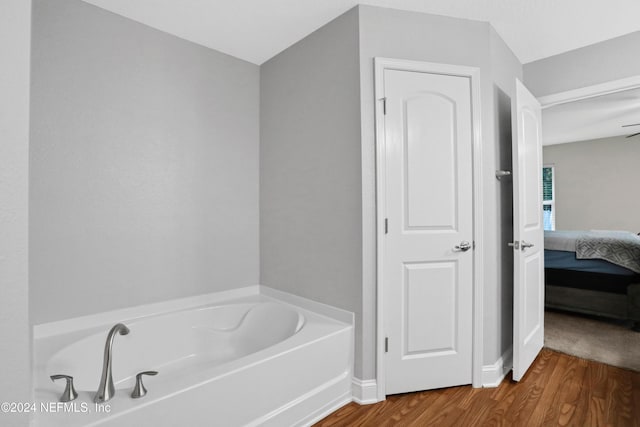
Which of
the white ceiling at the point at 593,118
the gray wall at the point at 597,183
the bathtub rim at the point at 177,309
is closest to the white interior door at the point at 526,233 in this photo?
the bathtub rim at the point at 177,309

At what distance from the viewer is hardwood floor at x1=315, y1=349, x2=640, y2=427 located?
5.83ft

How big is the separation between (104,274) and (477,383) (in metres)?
2.49

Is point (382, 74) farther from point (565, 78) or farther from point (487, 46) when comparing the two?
point (565, 78)

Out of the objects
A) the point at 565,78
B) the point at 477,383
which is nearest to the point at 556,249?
the point at 565,78

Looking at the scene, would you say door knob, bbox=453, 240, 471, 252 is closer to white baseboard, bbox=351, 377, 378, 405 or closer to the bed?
white baseboard, bbox=351, 377, 378, 405

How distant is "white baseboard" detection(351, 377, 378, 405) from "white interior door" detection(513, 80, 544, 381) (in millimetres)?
981

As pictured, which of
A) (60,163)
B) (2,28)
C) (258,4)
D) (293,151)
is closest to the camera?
(2,28)

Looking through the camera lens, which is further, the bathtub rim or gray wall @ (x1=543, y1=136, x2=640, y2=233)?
gray wall @ (x1=543, y1=136, x2=640, y2=233)

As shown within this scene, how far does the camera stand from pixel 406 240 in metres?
2.02

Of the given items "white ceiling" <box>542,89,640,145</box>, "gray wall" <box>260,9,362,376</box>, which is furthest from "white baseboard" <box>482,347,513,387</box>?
"white ceiling" <box>542,89,640,145</box>

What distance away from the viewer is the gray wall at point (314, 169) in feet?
6.71

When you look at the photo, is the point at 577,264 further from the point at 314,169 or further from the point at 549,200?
the point at 549,200

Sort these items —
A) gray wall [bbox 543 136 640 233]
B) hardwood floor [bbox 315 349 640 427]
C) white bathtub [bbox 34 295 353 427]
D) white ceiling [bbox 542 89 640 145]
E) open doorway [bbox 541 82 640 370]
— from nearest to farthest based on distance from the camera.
→ white bathtub [bbox 34 295 353 427], hardwood floor [bbox 315 349 640 427], open doorway [bbox 541 82 640 370], white ceiling [bbox 542 89 640 145], gray wall [bbox 543 136 640 233]

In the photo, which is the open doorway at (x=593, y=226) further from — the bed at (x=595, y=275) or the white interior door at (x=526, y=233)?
the white interior door at (x=526, y=233)
